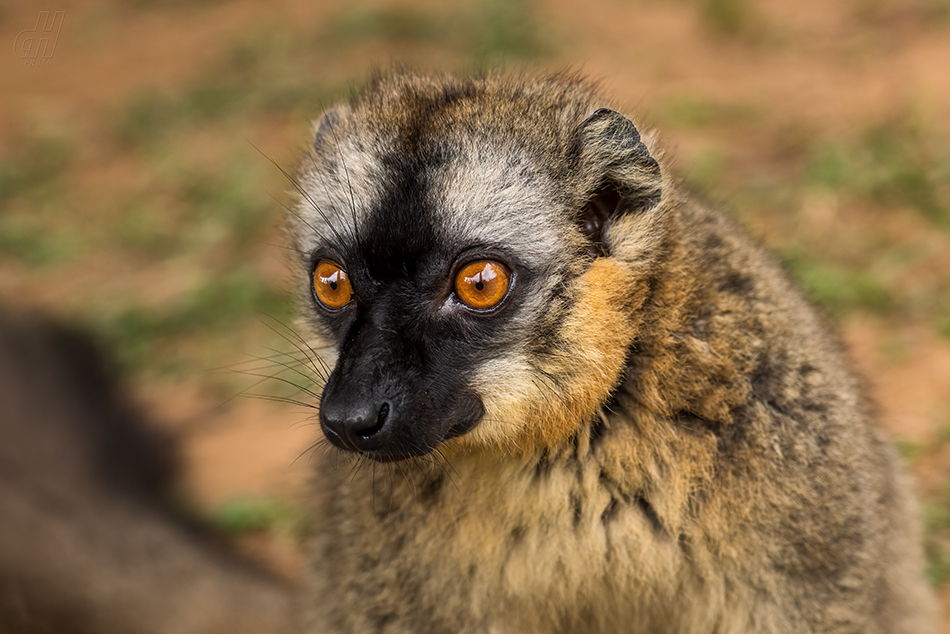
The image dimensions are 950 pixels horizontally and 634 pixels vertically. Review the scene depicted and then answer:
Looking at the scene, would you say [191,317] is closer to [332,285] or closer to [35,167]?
[35,167]

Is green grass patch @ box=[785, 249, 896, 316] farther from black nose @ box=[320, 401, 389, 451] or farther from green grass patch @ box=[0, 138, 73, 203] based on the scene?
green grass patch @ box=[0, 138, 73, 203]

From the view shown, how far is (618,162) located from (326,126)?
1.22m

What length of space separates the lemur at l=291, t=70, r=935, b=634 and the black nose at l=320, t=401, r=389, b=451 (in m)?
0.01

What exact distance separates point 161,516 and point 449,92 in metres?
2.38

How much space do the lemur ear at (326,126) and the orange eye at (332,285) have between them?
54cm

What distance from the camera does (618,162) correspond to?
9.82ft

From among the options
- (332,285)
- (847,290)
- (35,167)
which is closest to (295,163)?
(332,285)

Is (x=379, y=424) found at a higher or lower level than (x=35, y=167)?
higher

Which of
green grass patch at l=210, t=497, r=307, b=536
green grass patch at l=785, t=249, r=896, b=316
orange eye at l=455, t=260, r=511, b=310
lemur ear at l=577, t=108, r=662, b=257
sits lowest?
green grass patch at l=210, t=497, r=307, b=536

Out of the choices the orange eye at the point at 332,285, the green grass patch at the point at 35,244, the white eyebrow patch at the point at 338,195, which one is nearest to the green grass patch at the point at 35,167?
the green grass patch at the point at 35,244

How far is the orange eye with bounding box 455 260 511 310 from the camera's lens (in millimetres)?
2873

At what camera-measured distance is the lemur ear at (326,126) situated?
3.45 metres

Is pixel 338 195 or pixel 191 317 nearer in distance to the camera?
pixel 338 195

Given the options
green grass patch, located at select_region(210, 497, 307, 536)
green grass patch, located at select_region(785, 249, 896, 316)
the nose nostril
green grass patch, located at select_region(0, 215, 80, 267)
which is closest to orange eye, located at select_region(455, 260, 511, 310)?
the nose nostril
